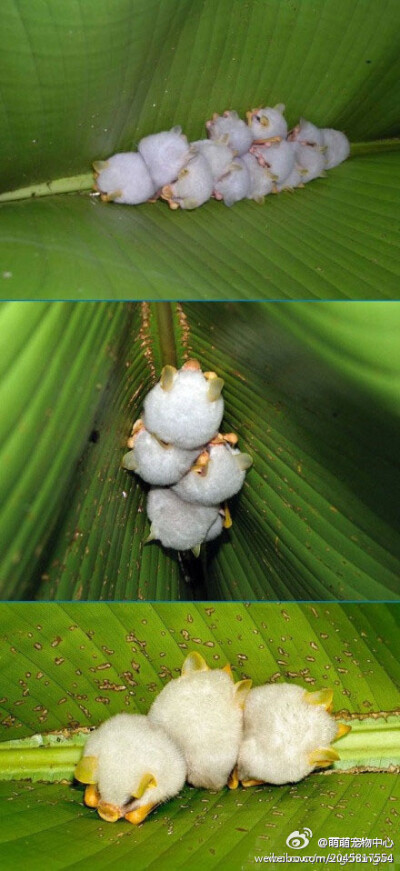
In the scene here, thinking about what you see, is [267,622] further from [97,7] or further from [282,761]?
[97,7]

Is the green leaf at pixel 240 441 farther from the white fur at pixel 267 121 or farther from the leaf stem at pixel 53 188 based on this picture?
the white fur at pixel 267 121

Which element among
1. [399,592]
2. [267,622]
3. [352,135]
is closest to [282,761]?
[267,622]

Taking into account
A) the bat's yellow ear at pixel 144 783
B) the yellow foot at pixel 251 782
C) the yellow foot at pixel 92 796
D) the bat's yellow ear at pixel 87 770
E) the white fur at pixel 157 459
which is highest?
the white fur at pixel 157 459

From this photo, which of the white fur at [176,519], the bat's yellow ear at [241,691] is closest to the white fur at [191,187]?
the white fur at [176,519]

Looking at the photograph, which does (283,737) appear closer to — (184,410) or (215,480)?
(215,480)

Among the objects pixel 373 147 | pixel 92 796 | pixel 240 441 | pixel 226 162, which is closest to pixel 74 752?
pixel 92 796
